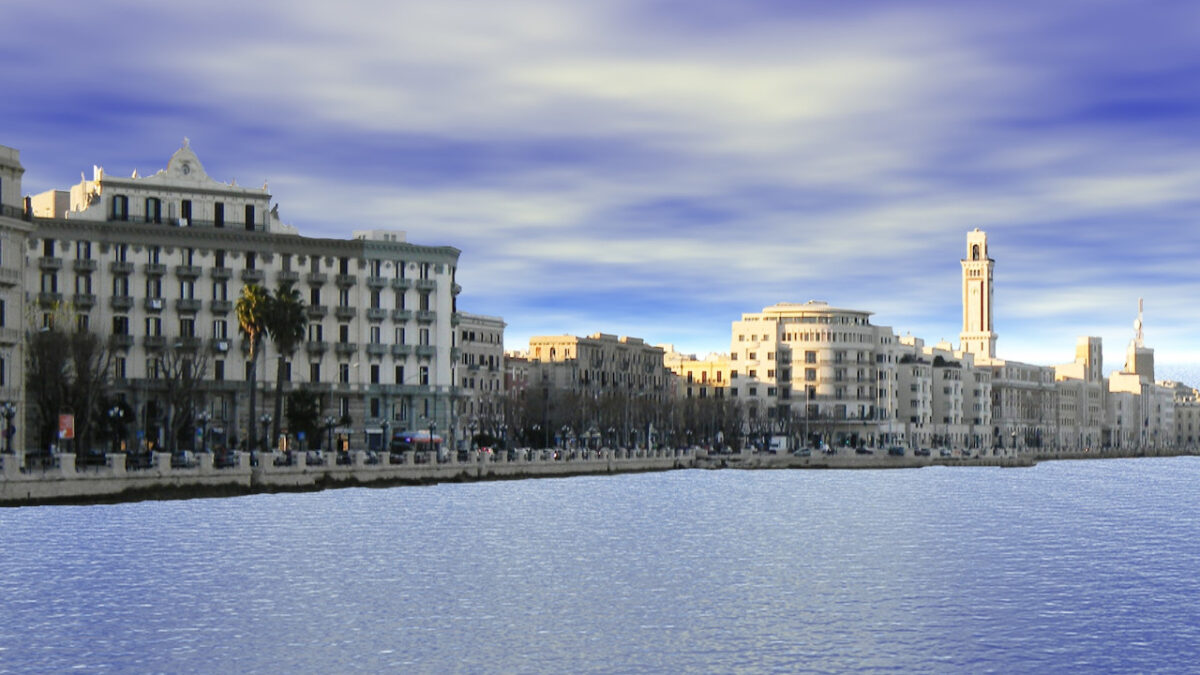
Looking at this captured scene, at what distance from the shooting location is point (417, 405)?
452 ft

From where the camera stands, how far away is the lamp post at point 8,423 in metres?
81.9

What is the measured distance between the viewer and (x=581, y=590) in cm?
5172

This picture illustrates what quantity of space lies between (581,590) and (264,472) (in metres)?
47.3

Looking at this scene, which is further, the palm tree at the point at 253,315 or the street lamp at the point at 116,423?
the palm tree at the point at 253,315

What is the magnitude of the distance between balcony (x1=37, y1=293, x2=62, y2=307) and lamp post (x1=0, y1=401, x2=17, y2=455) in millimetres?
32925

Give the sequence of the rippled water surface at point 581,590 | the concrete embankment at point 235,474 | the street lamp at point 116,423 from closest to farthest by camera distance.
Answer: the rippled water surface at point 581,590 → the concrete embankment at point 235,474 → the street lamp at point 116,423

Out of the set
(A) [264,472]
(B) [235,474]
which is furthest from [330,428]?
(B) [235,474]

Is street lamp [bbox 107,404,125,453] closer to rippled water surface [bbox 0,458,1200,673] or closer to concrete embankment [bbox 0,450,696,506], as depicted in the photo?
concrete embankment [bbox 0,450,696,506]

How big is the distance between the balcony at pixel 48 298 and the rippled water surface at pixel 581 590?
34.0 m

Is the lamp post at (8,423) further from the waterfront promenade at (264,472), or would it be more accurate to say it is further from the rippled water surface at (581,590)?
the rippled water surface at (581,590)

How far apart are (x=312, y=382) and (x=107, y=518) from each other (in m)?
54.9

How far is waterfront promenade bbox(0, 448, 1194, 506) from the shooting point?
247 ft

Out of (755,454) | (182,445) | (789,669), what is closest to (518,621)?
(789,669)

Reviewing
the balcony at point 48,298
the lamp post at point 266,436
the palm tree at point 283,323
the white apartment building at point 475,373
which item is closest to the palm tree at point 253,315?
the palm tree at point 283,323
